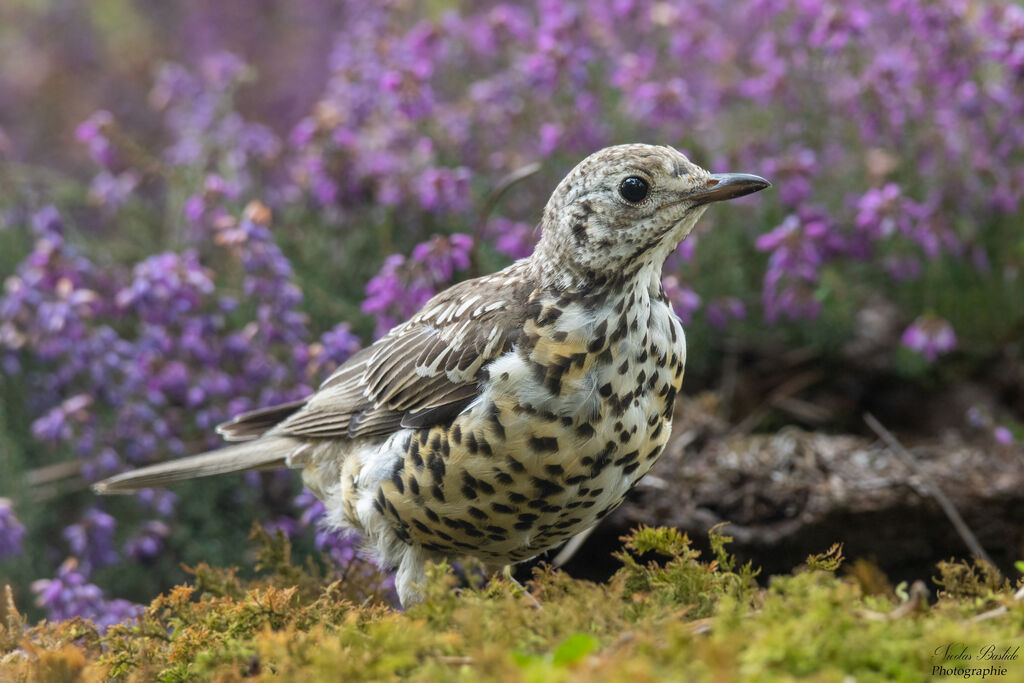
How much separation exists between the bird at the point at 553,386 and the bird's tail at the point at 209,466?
1.92ft

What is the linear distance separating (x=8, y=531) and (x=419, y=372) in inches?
64.0

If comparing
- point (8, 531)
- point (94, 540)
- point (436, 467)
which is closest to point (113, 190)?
point (94, 540)

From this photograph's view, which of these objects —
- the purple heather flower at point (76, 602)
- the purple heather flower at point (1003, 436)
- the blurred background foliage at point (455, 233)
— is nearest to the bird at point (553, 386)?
the blurred background foliage at point (455, 233)

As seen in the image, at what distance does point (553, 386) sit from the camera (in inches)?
105

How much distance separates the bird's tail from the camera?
11.8 ft

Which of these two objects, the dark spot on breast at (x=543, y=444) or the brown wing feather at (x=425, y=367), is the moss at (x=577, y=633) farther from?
the brown wing feather at (x=425, y=367)

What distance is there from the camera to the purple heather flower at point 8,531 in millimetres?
3555

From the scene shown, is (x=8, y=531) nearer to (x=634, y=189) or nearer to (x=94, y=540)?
(x=94, y=540)

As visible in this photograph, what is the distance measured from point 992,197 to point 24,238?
442 cm

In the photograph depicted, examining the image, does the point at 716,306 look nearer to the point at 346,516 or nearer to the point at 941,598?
the point at 346,516

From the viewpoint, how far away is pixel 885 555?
3.72m

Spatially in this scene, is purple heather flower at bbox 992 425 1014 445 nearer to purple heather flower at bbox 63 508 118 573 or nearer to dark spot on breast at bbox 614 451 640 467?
dark spot on breast at bbox 614 451 640 467

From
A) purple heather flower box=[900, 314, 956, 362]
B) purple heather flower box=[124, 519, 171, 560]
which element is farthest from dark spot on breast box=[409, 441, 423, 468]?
purple heather flower box=[900, 314, 956, 362]

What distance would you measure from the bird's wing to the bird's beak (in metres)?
0.54
